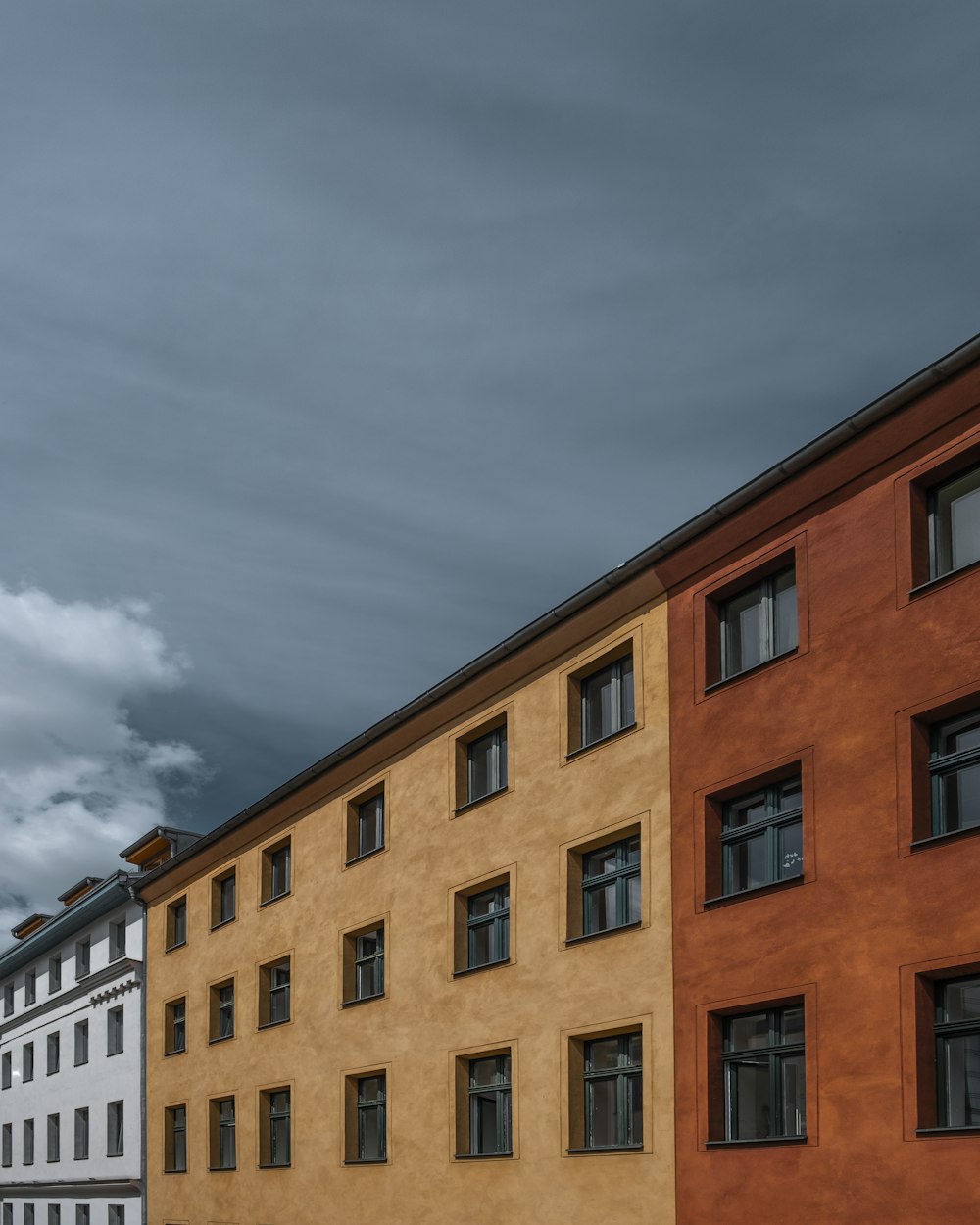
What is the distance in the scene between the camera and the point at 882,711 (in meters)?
20.4

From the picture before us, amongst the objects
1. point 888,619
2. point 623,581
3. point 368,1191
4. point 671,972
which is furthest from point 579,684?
point 368,1191

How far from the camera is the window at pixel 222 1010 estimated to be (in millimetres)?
39750

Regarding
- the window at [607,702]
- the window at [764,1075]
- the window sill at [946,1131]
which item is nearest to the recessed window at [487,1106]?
the window at [607,702]

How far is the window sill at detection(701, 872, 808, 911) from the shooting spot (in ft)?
69.9

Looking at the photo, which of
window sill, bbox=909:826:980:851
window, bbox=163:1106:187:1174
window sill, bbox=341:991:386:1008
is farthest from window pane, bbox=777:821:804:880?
window, bbox=163:1106:187:1174

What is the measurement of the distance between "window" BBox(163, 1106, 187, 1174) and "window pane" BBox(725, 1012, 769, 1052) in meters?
23.7

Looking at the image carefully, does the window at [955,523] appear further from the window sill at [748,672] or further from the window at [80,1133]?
the window at [80,1133]

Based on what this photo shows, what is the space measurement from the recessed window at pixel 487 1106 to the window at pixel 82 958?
90.6 ft

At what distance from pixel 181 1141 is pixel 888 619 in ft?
95.4

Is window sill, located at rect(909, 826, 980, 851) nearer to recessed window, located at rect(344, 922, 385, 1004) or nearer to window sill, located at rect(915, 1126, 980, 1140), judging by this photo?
window sill, located at rect(915, 1126, 980, 1140)

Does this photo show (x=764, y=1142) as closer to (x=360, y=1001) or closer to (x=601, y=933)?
(x=601, y=933)

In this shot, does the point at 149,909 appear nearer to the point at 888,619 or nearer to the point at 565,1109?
the point at 565,1109

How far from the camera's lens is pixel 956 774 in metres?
19.6

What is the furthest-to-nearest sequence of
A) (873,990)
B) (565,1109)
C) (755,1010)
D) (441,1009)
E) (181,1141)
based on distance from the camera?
(181,1141) → (441,1009) → (565,1109) → (755,1010) → (873,990)
